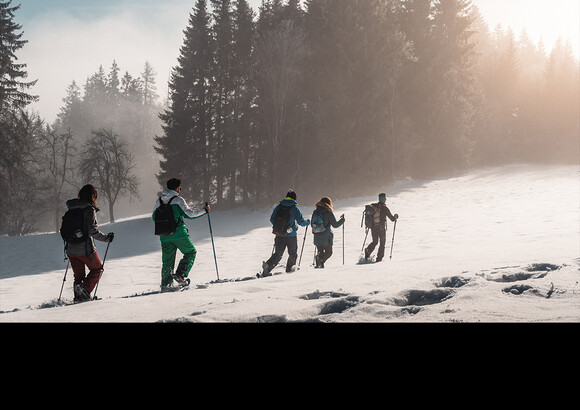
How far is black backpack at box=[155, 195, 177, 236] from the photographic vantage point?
26.8ft

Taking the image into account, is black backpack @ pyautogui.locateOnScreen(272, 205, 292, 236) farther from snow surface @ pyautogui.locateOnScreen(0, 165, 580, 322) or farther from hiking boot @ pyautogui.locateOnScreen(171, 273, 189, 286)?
hiking boot @ pyautogui.locateOnScreen(171, 273, 189, 286)

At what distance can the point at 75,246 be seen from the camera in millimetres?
7508

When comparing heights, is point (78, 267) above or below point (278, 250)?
above

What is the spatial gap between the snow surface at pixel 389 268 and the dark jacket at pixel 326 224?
1.08 meters

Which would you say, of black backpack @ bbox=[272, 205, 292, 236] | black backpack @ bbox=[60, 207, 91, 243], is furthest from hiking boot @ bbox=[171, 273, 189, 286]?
black backpack @ bbox=[272, 205, 292, 236]

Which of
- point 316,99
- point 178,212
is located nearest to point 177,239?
point 178,212

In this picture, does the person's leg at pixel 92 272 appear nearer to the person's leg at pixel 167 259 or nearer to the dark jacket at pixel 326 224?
the person's leg at pixel 167 259

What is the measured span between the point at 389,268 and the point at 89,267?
544 cm

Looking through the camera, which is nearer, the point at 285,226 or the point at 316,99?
the point at 285,226

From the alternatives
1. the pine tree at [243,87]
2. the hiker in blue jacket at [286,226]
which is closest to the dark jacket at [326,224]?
the hiker in blue jacket at [286,226]

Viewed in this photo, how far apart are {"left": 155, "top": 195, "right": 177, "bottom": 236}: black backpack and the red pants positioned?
1148 millimetres

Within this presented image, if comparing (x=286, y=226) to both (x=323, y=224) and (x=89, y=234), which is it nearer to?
(x=323, y=224)

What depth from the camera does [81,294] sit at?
749 centimetres
